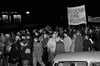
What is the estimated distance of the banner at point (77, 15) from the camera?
21.2 m

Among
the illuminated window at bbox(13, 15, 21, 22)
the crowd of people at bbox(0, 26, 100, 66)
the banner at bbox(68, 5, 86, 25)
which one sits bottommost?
the illuminated window at bbox(13, 15, 21, 22)

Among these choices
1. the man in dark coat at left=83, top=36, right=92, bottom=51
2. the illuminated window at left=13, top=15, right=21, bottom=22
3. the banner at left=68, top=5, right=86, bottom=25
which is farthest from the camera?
the illuminated window at left=13, top=15, right=21, bottom=22

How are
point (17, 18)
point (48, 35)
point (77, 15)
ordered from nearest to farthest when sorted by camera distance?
point (48, 35), point (77, 15), point (17, 18)

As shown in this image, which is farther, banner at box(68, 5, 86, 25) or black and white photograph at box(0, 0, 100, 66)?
banner at box(68, 5, 86, 25)

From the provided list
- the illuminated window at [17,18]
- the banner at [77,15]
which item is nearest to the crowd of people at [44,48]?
the banner at [77,15]

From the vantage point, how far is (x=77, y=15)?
2167 cm

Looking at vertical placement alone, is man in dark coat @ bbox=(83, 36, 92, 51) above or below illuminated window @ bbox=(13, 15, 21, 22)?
above

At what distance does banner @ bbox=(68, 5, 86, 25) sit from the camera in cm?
2120

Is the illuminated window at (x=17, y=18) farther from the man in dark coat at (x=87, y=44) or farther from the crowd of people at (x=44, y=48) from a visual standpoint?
the man in dark coat at (x=87, y=44)

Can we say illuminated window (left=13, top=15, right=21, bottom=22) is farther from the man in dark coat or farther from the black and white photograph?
the man in dark coat

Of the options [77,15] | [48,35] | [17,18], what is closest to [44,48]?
[48,35]

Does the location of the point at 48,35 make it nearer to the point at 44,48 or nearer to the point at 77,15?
the point at 44,48

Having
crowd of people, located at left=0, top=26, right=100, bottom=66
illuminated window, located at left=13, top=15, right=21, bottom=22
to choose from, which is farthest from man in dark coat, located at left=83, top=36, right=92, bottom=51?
illuminated window, located at left=13, top=15, right=21, bottom=22

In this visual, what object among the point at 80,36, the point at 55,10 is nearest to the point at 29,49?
the point at 80,36
